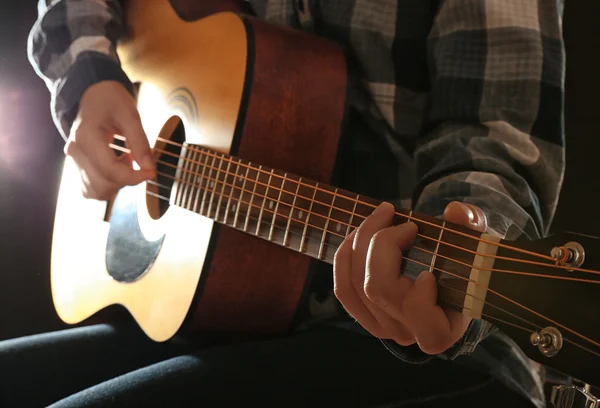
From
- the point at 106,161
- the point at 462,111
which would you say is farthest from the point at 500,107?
the point at 106,161

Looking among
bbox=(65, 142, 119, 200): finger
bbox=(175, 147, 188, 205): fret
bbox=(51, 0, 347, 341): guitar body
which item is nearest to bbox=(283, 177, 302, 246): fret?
Result: bbox=(51, 0, 347, 341): guitar body

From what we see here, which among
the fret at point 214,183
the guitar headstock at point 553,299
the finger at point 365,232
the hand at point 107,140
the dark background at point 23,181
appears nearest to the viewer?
the guitar headstock at point 553,299

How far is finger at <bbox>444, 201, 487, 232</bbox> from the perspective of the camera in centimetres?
48

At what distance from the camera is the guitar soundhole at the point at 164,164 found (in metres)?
0.83

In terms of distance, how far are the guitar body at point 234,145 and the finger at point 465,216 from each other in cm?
26

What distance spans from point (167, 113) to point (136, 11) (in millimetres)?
226

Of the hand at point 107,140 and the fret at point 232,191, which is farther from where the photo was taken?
the hand at point 107,140

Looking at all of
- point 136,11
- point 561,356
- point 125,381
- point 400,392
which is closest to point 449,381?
point 400,392

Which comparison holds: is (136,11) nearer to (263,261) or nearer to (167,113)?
(167,113)

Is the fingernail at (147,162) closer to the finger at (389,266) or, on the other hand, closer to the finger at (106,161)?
the finger at (106,161)

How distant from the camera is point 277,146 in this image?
714 mm

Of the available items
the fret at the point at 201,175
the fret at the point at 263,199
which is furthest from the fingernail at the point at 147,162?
the fret at the point at 263,199

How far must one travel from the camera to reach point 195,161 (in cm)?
75

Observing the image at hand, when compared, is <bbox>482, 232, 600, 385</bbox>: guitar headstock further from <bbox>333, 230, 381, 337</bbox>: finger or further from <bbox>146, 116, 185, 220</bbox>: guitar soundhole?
<bbox>146, 116, 185, 220</bbox>: guitar soundhole
